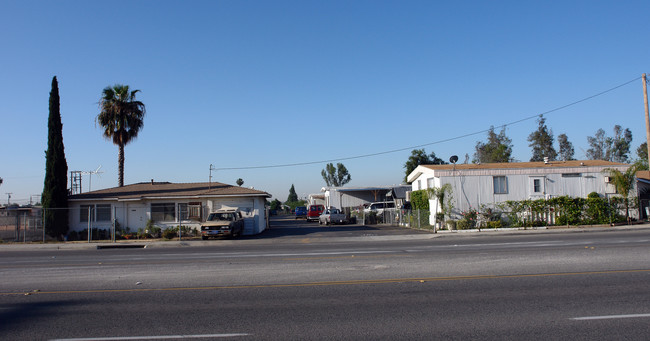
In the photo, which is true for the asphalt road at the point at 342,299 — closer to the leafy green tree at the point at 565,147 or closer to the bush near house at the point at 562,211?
the bush near house at the point at 562,211

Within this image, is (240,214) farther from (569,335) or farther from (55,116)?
(569,335)

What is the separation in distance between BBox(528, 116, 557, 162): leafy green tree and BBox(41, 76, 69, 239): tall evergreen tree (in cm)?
5595

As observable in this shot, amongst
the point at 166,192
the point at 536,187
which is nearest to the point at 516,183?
the point at 536,187

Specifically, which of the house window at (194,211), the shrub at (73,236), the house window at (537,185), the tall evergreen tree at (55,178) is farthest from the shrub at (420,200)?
the tall evergreen tree at (55,178)

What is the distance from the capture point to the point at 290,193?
504 feet

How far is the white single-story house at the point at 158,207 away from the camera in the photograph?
29891 millimetres

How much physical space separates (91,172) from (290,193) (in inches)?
4317


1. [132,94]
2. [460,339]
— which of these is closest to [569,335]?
[460,339]

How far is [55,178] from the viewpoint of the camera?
29.0 metres

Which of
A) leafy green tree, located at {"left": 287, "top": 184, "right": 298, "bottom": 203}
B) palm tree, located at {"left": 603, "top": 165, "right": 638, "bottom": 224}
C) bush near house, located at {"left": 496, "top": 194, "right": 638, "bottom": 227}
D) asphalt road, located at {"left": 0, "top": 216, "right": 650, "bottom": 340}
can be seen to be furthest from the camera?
leafy green tree, located at {"left": 287, "top": 184, "right": 298, "bottom": 203}

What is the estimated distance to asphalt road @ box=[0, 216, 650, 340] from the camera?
6.53 m

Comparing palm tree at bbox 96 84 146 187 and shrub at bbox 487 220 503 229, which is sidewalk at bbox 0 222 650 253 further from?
palm tree at bbox 96 84 146 187

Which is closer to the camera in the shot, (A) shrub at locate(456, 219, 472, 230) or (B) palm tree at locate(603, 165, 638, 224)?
(A) shrub at locate(456, 219, 472, 230)

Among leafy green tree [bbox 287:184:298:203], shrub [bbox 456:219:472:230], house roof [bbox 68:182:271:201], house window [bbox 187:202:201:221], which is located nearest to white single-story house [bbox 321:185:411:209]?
house roof [bbox 68:182:271:201]
